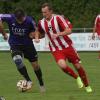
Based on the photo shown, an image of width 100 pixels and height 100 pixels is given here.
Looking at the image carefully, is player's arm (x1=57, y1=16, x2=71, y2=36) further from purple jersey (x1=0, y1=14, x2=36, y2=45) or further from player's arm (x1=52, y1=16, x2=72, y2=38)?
purple jersey (x1=0, y1=14, x2=36, y2=45)

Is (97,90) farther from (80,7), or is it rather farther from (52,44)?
(80,7)

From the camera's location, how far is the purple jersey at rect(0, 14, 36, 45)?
517 inches

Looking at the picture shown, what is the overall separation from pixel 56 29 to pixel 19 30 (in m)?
0.85

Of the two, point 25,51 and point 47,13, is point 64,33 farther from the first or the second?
point 25,51

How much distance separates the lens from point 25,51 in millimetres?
13344

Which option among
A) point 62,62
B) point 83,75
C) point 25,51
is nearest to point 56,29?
point 62,62

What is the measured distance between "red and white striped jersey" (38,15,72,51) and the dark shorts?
47 centimetres

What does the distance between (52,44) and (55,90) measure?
3.52ft

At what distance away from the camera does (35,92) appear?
1315 centimetres

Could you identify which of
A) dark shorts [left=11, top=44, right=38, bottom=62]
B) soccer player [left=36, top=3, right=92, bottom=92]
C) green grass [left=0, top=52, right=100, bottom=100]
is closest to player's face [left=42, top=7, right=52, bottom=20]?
soccer player [left=36, top=3, right=92, bottom=92]

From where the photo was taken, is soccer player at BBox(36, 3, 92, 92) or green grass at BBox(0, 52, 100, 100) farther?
soccer player at BBox(36, 3, 92, 92)

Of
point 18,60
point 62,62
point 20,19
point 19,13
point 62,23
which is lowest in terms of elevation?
point 62,62

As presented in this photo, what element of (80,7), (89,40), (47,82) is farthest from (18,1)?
(47,82)

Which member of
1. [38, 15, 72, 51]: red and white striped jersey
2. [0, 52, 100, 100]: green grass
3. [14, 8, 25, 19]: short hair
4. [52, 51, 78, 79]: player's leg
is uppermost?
[14, 8, 25, 19]: short hair
